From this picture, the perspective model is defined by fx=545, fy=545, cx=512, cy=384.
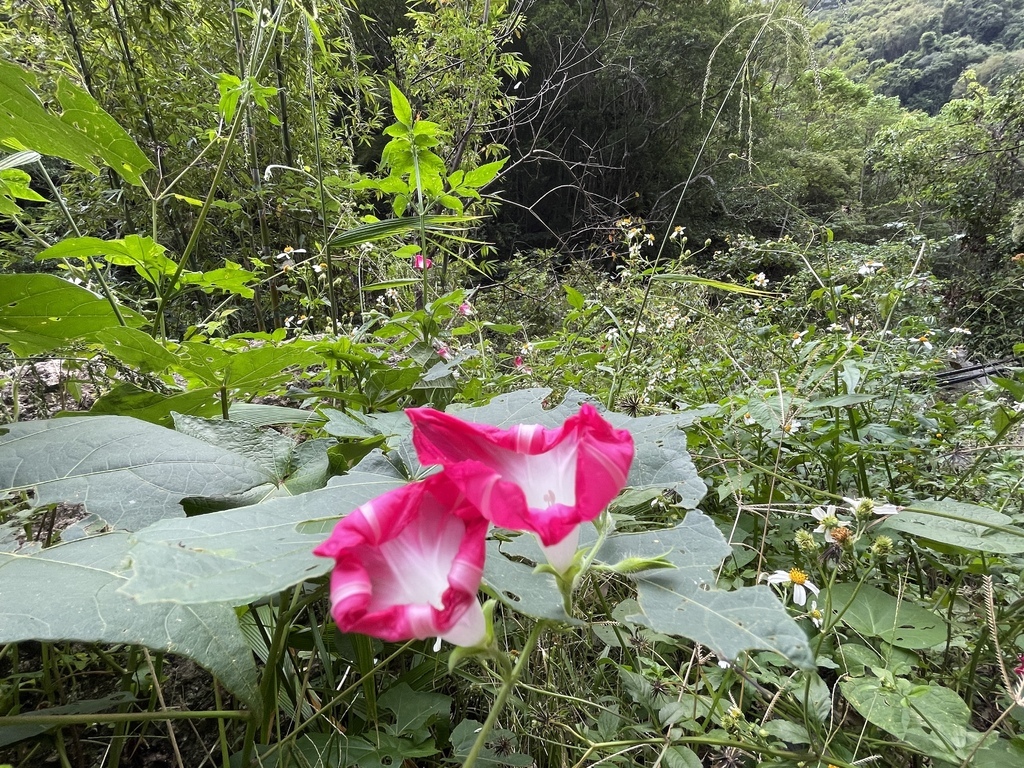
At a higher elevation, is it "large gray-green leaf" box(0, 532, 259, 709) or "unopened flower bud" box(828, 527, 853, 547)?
"large gray-green leaf" box(0, 532, 259, 709)

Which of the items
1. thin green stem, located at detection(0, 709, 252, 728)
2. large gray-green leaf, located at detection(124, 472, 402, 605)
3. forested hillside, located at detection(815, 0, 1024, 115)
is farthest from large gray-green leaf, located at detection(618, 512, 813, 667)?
forested hillside, located at detection(815, 0, 1024, 115)

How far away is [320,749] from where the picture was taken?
56 centimetres

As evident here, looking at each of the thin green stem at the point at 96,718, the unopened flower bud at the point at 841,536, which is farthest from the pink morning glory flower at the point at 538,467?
the unopened flower bud at the point at 841,536

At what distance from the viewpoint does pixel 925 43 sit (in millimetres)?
17812

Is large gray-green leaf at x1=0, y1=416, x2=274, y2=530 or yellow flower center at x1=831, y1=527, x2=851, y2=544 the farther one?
yellow flower center at x1=831, y1=527, x2=851, y2=544

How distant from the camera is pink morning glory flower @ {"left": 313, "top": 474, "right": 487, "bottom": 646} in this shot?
0.74 feet

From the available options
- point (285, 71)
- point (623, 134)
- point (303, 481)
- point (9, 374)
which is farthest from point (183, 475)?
point (623, 134)

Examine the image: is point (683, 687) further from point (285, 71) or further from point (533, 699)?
point (285, 71)

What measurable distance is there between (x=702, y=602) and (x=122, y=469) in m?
0.43

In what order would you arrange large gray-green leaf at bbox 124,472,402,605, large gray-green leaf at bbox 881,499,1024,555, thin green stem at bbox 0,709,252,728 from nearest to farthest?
large gray-green leaf at bbox 124,472,402,605 < thin green stem at bbox 0,709,252,728 < large gray-green leaf at bbox 881,499,1024,555

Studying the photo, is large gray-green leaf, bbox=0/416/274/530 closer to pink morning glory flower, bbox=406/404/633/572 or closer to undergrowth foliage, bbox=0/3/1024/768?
undergrowth foliage, bbox=0/3/1024/768

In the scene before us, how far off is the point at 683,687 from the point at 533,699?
0.18m

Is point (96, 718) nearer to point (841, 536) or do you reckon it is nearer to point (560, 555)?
point (560, 555)

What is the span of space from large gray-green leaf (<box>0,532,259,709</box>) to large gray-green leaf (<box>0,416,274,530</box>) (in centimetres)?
5
